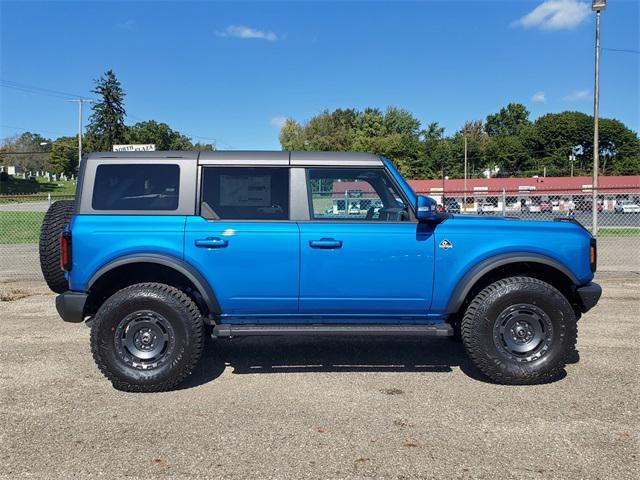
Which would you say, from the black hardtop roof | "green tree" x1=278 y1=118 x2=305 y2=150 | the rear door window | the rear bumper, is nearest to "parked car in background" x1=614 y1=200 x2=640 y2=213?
the black hardtop roof

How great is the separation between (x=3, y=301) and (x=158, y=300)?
507 cm

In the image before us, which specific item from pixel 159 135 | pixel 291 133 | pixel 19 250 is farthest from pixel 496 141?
pixel 19 250

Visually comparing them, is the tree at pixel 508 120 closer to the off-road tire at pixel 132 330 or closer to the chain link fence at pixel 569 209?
the chain link fence at pixel 569 209

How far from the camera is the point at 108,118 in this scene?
41.7m

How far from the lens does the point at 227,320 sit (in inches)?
176

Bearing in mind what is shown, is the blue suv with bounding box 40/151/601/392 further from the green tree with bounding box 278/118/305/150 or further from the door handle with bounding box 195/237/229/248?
the green tree with bounding box 278/118/305/150

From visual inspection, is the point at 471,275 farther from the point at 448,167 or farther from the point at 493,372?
the point at 448,167

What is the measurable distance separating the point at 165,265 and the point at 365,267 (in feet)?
5.32

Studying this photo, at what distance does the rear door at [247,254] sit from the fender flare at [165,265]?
6 centimetres

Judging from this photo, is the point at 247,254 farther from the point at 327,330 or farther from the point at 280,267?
the point at 327,330

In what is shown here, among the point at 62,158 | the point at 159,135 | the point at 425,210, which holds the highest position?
the point at 159,135

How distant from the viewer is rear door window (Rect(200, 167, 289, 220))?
4.47 meters

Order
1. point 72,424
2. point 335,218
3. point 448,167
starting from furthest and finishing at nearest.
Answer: point 448,167
point 335,218
point 72,424

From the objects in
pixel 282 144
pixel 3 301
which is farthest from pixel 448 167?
pixel 3 301
